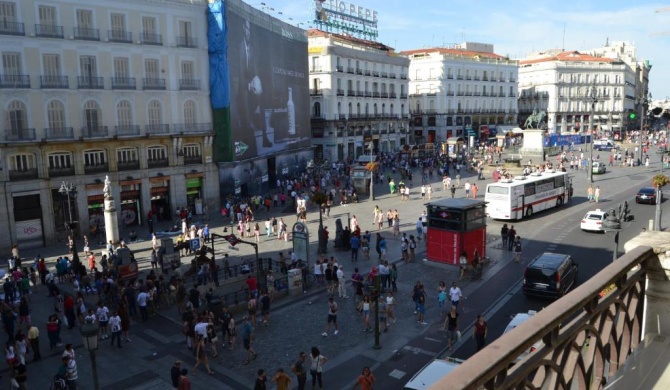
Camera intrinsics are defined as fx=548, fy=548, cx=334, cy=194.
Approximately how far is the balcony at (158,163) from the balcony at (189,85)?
566cm

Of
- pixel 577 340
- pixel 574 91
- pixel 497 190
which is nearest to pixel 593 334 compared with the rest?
pixel 577 340

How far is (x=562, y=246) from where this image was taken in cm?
2952

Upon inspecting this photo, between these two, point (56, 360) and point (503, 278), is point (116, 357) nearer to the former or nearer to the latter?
point (56, 360)

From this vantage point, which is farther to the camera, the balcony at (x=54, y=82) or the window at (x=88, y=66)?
the window at (x=88, y=66)

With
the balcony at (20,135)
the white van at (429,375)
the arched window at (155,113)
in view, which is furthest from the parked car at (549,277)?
the balcony at (20,135)

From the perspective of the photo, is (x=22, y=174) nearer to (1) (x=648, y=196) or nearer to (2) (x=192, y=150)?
(2) (x=192, y=150)

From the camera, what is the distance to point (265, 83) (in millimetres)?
51625

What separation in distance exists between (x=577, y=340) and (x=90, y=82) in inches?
1519

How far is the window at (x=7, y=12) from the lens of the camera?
32.8m

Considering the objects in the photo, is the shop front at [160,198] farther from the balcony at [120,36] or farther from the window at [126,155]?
the balcony at [120,36]

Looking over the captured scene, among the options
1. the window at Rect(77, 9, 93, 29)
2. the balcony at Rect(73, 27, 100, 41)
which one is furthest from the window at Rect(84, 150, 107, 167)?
the window at Rect(77, 9, 93, 29)

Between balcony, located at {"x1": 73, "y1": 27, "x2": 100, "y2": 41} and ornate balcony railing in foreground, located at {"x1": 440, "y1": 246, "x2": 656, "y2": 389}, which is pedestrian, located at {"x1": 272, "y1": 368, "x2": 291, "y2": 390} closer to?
ornate balcony railing in foreground, located at {"x1": 440, "y1": 246, "x2": 656, "y2": 389}

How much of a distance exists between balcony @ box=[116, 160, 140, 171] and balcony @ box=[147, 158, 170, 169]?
2.97 feet

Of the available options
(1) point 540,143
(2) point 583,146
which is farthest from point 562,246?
(2) point 583,146
